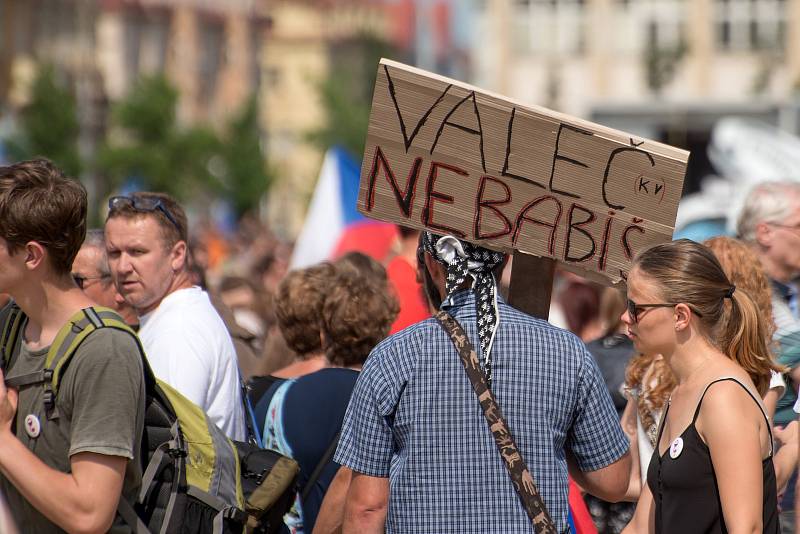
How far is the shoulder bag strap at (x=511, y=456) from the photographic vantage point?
3.31 m

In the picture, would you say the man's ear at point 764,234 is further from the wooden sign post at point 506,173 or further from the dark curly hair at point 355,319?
the wooden sign post at point 506,173

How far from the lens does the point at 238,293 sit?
9125 millimetres

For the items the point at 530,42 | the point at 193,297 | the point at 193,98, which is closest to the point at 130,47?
the point at 193,98

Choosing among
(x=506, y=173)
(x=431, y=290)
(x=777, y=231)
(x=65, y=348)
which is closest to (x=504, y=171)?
(x=506, y=173)

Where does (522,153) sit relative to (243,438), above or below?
above

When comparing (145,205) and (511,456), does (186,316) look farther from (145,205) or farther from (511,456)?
(511,456)

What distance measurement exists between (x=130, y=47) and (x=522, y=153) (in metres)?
60.6

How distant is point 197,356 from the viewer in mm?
4301

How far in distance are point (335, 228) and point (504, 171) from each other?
23.6 feet

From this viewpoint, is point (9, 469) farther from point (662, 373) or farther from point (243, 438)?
point (662, 373)

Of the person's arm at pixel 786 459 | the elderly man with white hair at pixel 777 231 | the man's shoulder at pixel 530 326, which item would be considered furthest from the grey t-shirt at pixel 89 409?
the elderly man with white hair at pixel 777 231

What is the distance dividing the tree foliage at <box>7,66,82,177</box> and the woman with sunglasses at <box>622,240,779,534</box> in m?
29.1

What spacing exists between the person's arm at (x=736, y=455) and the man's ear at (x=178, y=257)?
78.0 inches

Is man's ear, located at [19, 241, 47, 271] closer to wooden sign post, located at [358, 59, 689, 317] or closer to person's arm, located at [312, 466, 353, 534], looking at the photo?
wooden sign post, located at [358, 59, 689, 317]
